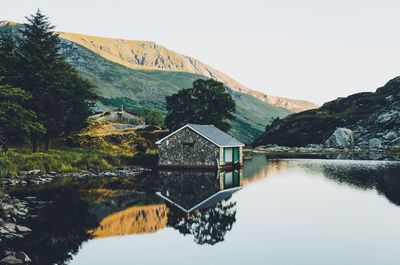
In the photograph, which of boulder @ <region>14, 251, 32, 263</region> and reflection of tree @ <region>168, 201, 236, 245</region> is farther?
reflection of tree @ <region>168, 201, 236, 245</region>

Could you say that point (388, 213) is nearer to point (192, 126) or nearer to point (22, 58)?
point (192, 126)

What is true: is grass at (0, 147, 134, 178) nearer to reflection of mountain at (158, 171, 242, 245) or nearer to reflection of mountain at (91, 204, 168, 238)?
reflection of mountain at (158, 171, 242, 245)

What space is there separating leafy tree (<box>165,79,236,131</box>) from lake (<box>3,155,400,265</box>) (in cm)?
4528

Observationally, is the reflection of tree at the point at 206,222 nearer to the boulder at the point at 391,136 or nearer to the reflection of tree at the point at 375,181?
the reflection of tree at the point at 375,181

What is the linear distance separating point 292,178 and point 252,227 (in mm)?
27701

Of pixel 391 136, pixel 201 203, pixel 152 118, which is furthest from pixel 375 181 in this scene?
pixel 391 136

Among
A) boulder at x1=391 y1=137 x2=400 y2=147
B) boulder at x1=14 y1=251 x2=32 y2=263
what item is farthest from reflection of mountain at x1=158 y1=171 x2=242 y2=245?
boulder at x1=391 y1=137 x2=400 y2=147

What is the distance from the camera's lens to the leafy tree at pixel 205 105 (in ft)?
285

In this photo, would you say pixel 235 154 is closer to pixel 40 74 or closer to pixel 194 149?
pixel 194 149

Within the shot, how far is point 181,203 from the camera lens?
3116 centimetres

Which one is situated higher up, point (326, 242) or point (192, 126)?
point (192, 126)

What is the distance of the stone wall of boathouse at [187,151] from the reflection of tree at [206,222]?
1097 inches

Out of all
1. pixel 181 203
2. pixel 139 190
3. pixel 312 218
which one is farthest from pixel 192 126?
pixel 312 218

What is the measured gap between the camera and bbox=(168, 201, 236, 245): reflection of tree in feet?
71.9
